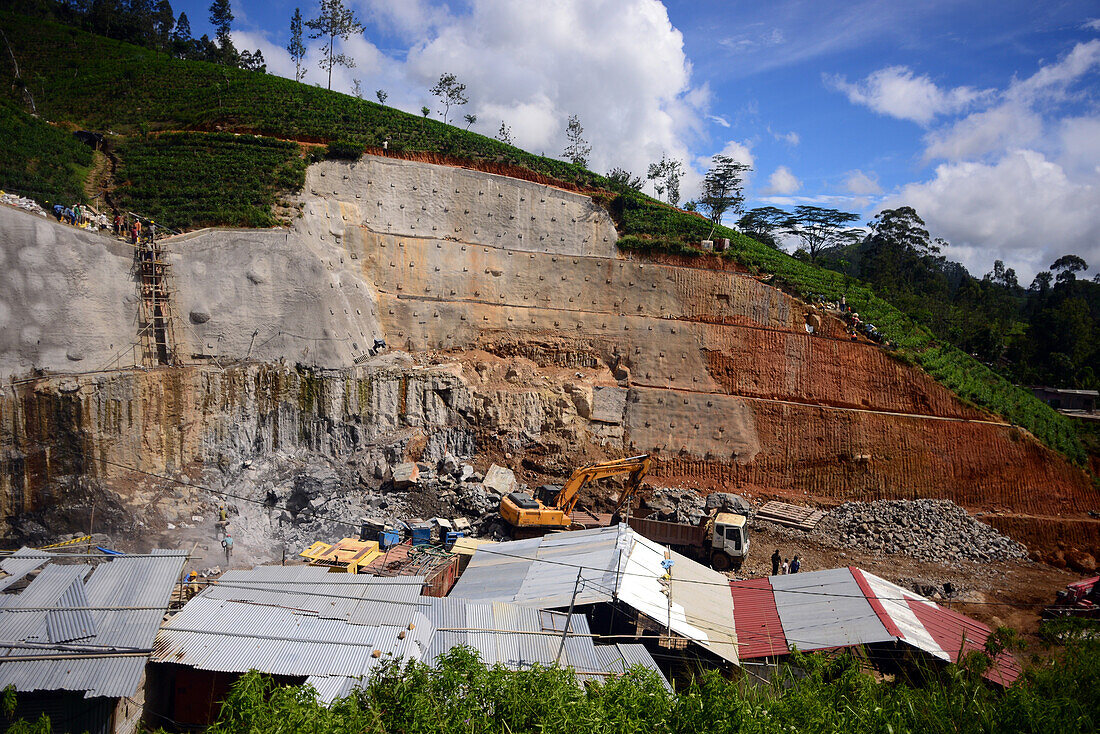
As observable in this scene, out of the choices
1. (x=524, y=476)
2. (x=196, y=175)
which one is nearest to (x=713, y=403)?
(x=524, y=476)

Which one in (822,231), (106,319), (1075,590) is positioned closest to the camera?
(1075,590)

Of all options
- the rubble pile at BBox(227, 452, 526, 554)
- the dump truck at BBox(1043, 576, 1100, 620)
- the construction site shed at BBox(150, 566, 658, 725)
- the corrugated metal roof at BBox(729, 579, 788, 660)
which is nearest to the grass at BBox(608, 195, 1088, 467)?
the dump truck at BBox(1043, 576, 1100, 620)

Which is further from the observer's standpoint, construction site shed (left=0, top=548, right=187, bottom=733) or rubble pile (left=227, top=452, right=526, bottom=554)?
rubble pile (left=227, top=452, right=526, bottom=554)

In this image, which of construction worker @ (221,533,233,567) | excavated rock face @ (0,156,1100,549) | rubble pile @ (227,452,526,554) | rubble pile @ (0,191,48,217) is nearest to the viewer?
construction worker @ (221,533,233,567)

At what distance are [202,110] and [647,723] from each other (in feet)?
131

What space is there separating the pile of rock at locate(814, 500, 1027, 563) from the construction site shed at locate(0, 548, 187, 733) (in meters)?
21.2

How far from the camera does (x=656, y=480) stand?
26000 mm

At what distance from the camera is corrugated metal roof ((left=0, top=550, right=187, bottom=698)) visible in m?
9.91

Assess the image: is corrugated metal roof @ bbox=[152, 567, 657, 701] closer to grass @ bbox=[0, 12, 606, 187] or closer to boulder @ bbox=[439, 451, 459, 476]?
boulder @ bbox=[439, 451, 459, 476]

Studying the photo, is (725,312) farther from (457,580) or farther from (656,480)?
(457,580)

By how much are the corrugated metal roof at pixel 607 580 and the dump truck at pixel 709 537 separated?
223 centimetres

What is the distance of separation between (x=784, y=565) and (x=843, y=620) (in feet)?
21.6

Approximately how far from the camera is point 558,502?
2075 cm

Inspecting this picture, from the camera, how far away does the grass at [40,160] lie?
24.2 metres
